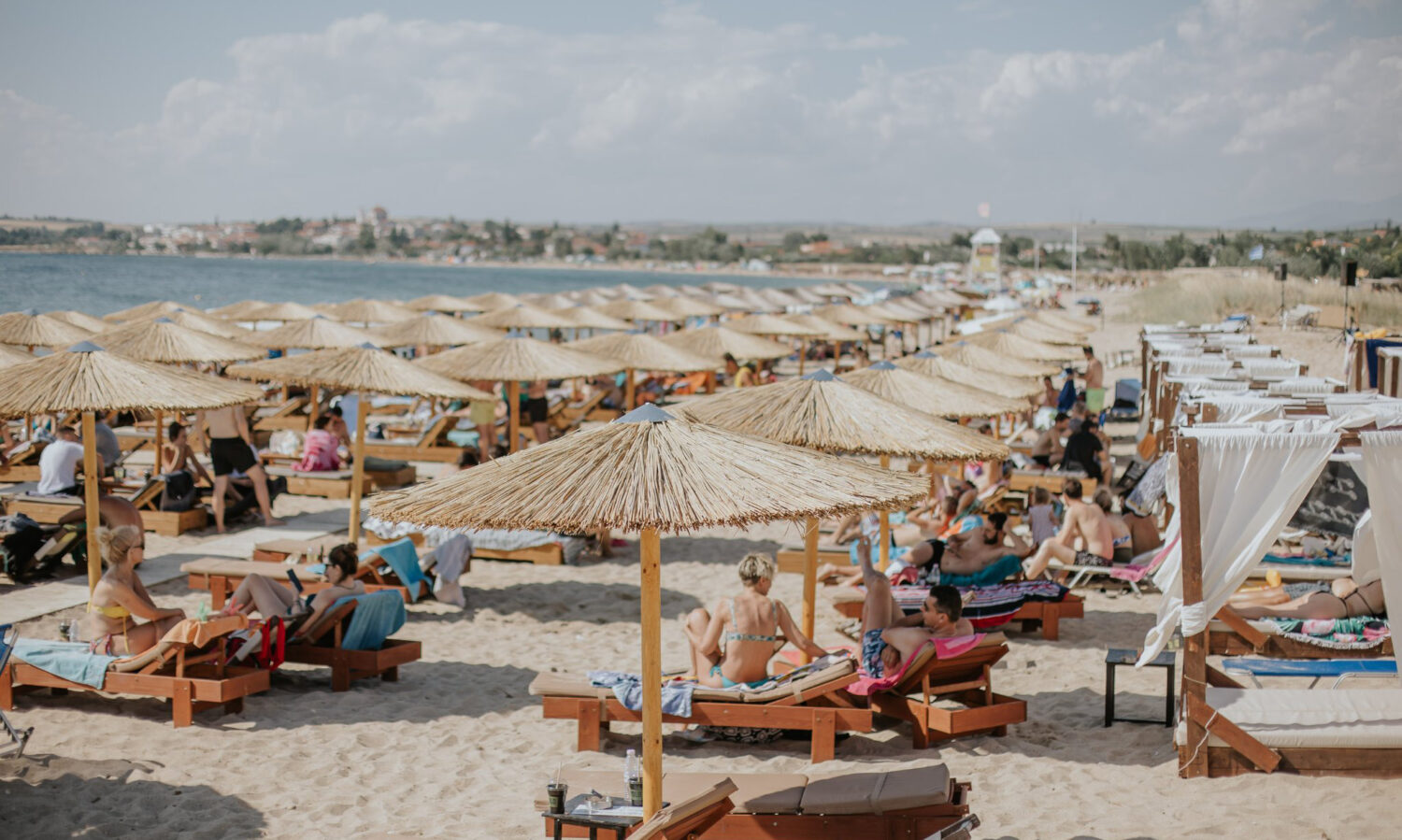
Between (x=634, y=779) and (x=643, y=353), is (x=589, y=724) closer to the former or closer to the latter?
(x=634, y=779)

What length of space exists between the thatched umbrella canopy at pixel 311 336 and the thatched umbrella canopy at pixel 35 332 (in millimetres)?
2244

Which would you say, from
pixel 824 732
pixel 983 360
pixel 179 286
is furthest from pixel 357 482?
pixel 179 286

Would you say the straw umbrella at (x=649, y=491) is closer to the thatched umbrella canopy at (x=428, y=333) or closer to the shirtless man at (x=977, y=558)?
the shirtless man at (x=977, y=558)

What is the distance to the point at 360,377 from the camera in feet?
29.0

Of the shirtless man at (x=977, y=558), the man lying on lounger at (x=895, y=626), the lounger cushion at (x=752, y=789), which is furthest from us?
the shirtless man at (x=977, y=558)

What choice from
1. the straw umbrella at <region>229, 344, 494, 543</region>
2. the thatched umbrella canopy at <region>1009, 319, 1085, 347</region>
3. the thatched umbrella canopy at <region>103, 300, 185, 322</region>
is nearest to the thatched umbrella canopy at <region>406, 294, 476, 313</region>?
the thatched umbrella canopy at <region>103, 300, 185, 322</region>

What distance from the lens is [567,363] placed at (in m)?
11.7

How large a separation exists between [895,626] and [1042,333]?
1433 centimetres

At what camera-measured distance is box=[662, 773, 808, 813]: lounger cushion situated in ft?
14.1

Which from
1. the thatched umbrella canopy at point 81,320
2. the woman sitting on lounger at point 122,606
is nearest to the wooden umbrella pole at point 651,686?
the woman sitting on lounger at point 122,606

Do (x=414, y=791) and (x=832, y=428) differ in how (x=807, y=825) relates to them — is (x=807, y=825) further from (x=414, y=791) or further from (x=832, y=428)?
(x=832, y=428)

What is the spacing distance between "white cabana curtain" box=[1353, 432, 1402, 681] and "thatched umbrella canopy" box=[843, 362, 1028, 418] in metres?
A: 3.26

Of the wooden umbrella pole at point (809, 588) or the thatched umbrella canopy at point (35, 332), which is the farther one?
the thatched umbrella canopy at point (35, 332)

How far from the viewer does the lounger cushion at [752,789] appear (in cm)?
429
